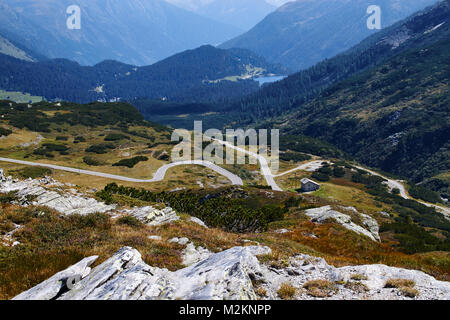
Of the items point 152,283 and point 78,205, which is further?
point 78,205

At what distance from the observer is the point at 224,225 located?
99.7 ft

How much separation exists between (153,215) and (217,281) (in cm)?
1644

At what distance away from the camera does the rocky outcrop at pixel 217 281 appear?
882 cm

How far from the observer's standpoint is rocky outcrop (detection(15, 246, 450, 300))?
28.9ft

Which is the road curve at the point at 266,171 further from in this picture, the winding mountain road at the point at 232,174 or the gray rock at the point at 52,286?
the gray rock at the point at 52,286

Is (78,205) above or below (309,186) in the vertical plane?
above

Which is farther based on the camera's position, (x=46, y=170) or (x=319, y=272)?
(x=46, y=170)

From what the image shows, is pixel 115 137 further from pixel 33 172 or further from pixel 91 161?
pixel 33 172

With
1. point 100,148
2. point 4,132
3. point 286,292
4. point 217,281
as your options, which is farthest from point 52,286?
point 4,132

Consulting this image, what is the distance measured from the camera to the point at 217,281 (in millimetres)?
9148

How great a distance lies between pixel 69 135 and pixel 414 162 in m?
200

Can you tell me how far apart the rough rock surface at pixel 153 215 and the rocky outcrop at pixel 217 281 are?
12177mm
